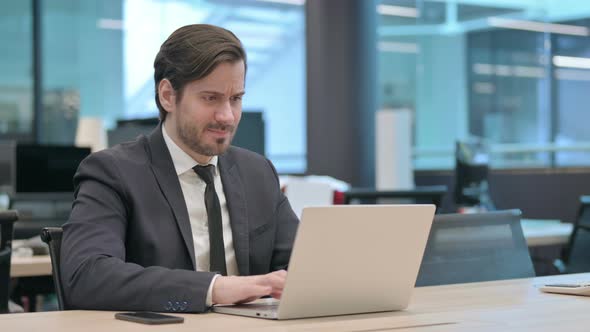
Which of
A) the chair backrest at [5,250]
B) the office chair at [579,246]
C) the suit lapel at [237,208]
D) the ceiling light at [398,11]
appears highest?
the ceiling light at [398,11]

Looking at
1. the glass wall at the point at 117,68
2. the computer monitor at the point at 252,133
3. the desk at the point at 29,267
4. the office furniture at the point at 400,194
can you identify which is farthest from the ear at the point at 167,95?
the glass wall at the point at 117,68

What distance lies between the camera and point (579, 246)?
468 cm

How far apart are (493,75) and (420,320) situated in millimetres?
7418

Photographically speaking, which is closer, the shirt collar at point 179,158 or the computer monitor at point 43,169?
the shirt collar at point 179,158

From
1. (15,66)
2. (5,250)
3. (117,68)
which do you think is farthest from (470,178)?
(15,66)

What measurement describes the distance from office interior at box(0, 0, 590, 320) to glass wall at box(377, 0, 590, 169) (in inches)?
0.6

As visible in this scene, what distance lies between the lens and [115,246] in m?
2.05

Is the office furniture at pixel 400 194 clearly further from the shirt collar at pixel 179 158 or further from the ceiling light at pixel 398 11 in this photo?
the ceiling light at pixel 398 11

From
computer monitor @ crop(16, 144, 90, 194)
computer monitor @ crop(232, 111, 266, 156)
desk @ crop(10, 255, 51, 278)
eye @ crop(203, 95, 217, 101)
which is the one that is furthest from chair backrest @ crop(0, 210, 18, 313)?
computer monitor @ crop(16, 144, 90, 194)

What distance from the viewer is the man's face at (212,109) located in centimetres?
221

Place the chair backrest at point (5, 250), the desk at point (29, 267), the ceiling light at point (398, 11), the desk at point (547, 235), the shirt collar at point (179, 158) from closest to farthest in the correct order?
the shirt collar at point (179, 158) → the chair backrest at point (5, 250) → the desk at point (29, 267) → the desk at point (547, 235) → the ceiling light at point (398, 11)

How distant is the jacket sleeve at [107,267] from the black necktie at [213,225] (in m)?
0.21

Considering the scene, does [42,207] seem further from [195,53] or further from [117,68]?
[117,68]

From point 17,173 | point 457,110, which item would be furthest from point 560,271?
point 457,110
